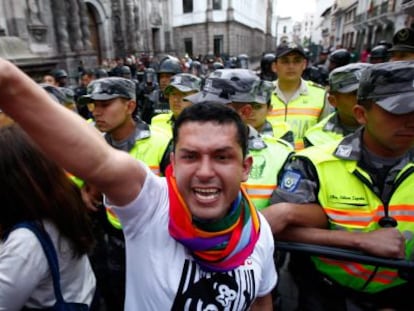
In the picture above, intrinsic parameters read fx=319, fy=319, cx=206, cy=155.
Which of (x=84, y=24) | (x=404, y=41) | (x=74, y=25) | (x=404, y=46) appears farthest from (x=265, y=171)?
(x=84, y=24)

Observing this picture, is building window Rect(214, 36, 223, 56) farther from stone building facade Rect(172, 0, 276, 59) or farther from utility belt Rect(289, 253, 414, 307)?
utility belt Rect(289, 253, 414, 307)

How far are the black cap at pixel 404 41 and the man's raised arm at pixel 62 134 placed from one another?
13.8 ft

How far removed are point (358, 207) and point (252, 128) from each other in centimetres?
91

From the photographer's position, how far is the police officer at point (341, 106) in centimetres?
245

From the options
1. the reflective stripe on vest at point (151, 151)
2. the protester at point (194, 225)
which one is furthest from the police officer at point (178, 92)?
the protester at point (194, 225)

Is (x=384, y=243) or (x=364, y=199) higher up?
(x=364, y=199)

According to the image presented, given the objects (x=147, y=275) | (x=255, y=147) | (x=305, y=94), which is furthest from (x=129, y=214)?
(x=305, y=94)

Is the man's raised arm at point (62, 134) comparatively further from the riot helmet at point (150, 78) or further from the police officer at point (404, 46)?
the riot helmet at point (150, 78)

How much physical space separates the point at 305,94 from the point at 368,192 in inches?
90.5

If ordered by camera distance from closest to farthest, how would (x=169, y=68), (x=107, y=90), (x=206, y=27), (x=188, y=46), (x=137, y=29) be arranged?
(x=107, y=90)
(x=169, y=68)
(x=137, y=29)
(x=206, y=27)
(x=188, y=46)

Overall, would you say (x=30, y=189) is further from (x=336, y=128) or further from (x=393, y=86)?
(x=336, y=128)

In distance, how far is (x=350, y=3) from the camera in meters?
46.0

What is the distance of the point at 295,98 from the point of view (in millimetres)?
3602

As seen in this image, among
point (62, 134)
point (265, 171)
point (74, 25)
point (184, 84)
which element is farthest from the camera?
point (74, 25)
